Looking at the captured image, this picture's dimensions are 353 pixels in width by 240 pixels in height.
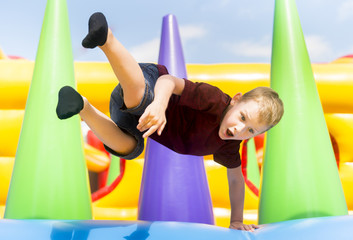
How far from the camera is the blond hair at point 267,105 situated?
2.32 ft

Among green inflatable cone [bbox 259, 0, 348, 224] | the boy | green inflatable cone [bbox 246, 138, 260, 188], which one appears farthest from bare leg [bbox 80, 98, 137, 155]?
green inflatable cone [bbox 246, 138, 260, 188]

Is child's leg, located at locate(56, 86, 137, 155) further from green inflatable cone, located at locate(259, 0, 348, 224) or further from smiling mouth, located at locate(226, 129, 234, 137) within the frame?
green inflatable cone, located at locate(259, 0, 348, 224)

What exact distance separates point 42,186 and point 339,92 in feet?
4.21

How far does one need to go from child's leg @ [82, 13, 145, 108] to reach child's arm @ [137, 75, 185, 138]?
0.13 ft

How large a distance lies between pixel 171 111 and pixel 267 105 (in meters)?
0.20

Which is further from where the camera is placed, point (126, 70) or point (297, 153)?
point (297, 153)

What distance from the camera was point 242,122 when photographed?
72 cm

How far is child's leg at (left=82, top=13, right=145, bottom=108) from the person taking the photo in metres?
0.58

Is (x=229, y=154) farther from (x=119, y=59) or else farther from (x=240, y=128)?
(x=119, y=59)

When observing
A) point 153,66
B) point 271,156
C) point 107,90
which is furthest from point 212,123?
point 107,90

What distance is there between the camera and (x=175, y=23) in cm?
130

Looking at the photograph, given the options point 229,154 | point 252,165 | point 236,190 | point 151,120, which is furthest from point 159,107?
point 252,165

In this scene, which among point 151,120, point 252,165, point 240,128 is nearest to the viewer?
point 151,120

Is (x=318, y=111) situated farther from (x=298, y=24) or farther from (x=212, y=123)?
(x=212, y=123)
